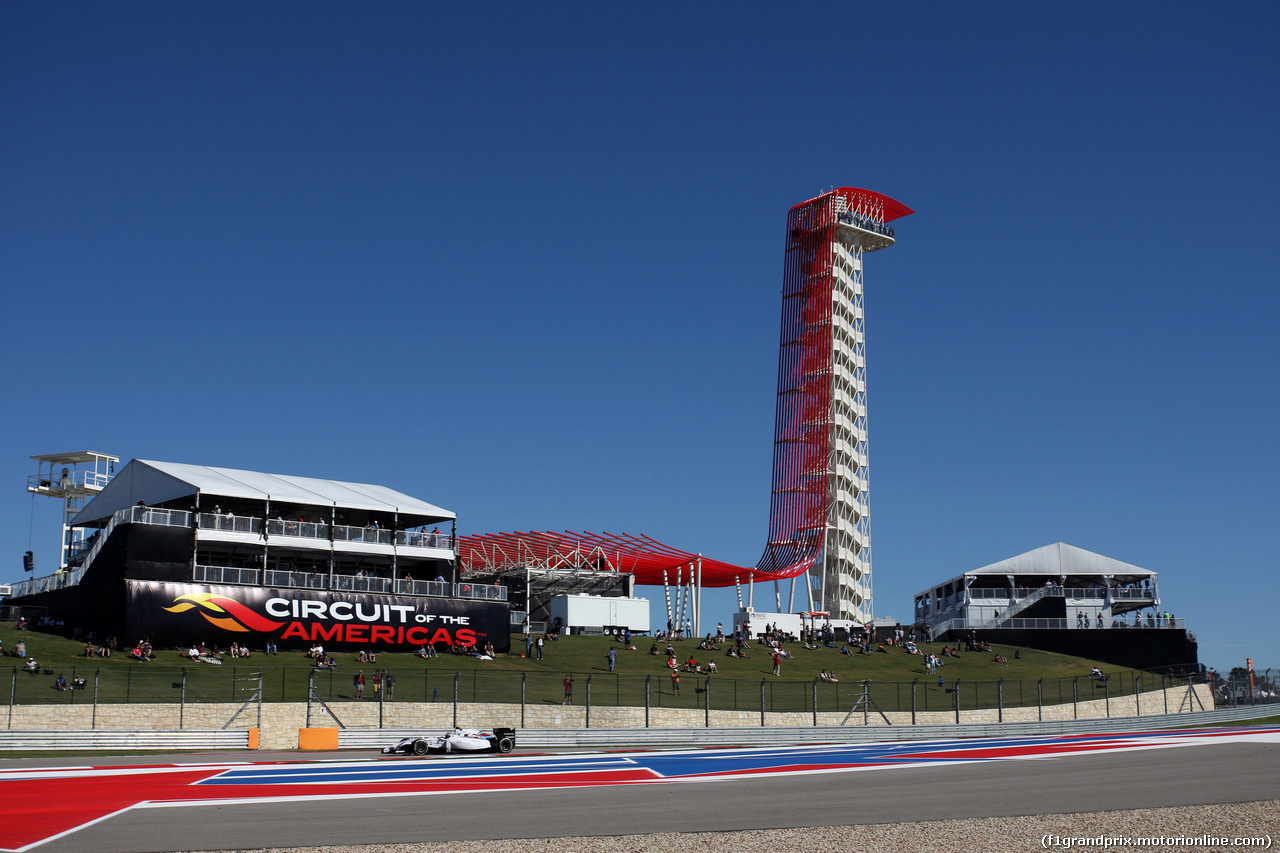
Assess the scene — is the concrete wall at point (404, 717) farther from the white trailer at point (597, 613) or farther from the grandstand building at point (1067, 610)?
the grandstand building at point (1067, 610)

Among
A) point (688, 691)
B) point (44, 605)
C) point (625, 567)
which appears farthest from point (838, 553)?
point (44, 605)

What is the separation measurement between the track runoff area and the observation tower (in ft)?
162

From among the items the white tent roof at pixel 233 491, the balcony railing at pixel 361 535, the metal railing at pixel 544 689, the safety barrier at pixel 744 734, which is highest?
the white tent roof at pixel 233 491

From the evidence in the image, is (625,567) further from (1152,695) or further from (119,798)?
(119,798)

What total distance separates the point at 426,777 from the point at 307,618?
2411 centimetres

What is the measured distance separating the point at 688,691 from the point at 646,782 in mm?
17010

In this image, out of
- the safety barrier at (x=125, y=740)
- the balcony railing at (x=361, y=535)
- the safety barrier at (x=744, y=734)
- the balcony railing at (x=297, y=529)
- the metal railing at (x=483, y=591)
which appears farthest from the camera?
the metal railing at (x=483, y=591)

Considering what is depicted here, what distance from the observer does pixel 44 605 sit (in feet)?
162

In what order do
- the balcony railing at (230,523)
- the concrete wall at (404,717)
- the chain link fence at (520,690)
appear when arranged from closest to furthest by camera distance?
1. the concrete wall at (404,717)
2. the chain link fence at (520,690)
3. the balcony railing at (230,523)

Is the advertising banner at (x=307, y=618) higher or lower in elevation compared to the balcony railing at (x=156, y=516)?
lower

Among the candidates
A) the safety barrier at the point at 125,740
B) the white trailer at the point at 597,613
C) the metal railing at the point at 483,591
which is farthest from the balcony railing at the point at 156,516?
the white trailer at the point at 597,613

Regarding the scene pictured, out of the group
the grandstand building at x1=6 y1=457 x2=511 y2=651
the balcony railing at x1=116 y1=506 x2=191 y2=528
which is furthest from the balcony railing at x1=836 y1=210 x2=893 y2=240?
the balcony railing at x1=116 y1=506 x2=191 y2=528

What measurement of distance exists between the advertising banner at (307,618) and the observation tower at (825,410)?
110ft

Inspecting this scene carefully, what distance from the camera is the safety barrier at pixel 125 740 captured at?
30.9 metres
